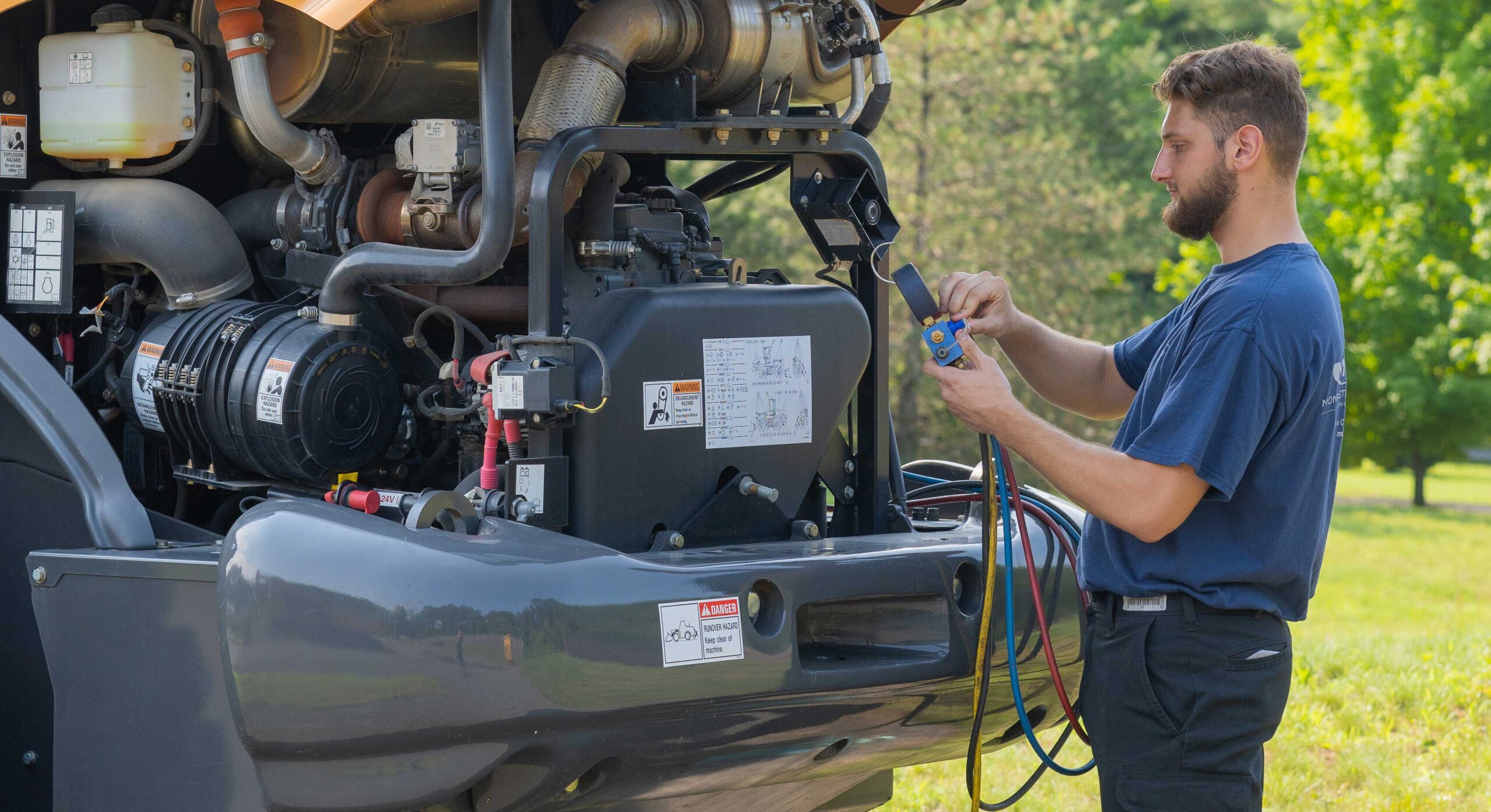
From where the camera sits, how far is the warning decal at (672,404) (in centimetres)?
337

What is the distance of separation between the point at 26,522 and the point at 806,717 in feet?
6.16

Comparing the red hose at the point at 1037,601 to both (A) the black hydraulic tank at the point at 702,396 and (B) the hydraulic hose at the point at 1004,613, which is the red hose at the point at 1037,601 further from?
(A) the black hydraulic tank at the point at 702,396

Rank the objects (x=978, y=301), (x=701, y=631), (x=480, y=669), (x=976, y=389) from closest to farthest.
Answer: (x=480, y=669) → (x=701, y=631) → (x=976, y=389) → (x=978, y=301)

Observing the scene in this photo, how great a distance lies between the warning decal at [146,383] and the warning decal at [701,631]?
1.73 meters

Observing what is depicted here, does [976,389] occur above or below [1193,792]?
above

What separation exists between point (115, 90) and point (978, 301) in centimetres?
213

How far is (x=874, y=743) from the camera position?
3354 mm

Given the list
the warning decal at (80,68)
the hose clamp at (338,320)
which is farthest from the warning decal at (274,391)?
the warning decal at (80,68)

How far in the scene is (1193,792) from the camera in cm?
313

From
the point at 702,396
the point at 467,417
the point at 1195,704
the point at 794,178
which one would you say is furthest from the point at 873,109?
the point at 1195,704

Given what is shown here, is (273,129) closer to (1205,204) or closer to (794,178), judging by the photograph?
(794,178)

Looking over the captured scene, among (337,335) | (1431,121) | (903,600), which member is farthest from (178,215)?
(1431,121)

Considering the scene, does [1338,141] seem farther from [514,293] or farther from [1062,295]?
[514,293]

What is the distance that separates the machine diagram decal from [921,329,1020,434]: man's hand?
45cm
